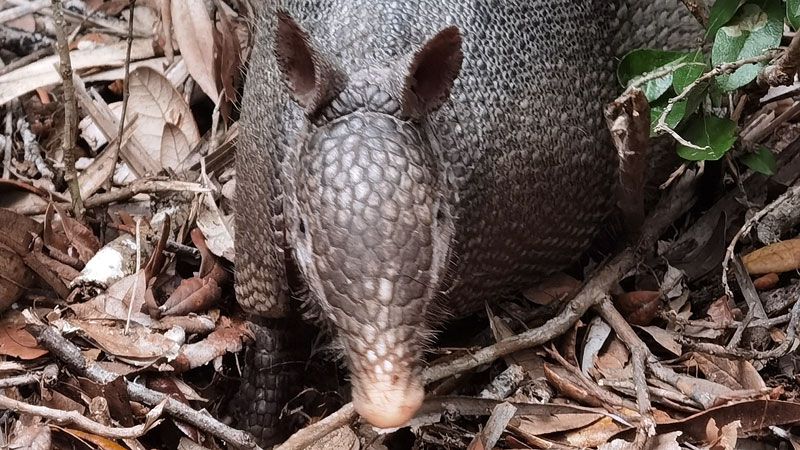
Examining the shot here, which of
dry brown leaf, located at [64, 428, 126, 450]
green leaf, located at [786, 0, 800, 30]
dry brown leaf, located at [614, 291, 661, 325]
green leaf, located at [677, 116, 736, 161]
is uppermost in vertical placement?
green leaf, located at [786, 0, 800, 30]

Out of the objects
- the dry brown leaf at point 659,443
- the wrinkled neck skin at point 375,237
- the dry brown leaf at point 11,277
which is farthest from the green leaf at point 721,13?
the dry brown leaf at point 11,277

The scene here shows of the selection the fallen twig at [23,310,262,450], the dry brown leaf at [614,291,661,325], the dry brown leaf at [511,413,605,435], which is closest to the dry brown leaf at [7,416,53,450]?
the fallen twig at [23,310,262,450]

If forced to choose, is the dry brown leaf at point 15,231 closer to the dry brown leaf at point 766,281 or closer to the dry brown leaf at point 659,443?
the dry brown leaf at point 659,443

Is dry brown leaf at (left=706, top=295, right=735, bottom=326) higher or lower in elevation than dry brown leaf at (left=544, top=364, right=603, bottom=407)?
higher

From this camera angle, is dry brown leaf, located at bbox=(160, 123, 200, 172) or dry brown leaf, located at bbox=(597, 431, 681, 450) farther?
dry brown leaf, located at bbox=(160, 123, 200, 172)

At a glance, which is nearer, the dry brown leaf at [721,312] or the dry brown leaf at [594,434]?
the dry brown leaf at [594,434]

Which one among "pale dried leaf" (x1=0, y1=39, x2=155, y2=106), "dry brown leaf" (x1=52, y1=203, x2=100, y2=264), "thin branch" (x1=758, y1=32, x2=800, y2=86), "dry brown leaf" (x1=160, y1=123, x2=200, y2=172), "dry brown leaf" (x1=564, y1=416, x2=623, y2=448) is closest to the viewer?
"thin branch" (x1=758, y1=32, x2=800, y2=86)

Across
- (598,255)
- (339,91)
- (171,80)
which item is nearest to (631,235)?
(598,255)

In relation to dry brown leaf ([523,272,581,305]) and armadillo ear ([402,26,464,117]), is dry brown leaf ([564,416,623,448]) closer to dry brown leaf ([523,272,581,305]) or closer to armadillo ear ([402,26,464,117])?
dry brown leaf ([523,272,581,305])
